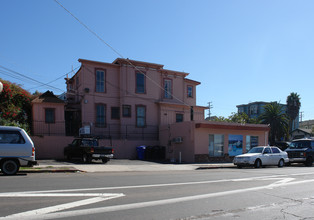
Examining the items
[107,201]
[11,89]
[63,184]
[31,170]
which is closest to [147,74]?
[11,89]

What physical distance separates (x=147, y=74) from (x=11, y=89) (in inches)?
481

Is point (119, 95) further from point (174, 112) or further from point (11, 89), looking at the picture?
point (11, 89)

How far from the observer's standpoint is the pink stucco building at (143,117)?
78.5 feet

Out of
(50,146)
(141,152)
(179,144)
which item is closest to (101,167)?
(50,146)

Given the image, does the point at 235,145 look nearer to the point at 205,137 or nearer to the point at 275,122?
the point at 205,137

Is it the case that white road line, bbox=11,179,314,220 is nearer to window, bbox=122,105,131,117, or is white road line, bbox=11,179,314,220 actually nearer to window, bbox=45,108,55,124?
window, bbox=45,108,55,124

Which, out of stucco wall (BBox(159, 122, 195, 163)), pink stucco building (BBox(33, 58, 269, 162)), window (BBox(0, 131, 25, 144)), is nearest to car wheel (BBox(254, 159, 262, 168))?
pink stucco building (BBox(33, 58, 269, 162))

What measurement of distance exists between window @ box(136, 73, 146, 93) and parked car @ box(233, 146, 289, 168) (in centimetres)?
1204

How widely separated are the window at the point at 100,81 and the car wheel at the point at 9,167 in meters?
15.6

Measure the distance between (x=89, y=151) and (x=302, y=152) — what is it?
15.6 m

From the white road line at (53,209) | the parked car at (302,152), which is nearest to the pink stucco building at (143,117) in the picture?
the parked car at (302,152)

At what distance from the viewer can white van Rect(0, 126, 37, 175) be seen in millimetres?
11320

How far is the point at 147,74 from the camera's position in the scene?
93.0 feet

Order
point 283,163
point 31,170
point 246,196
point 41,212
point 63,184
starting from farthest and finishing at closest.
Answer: point 283,163 → point 31,170 → point 63,184 → point 246,196 → point 41,212
